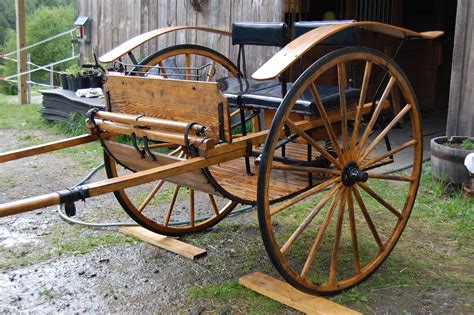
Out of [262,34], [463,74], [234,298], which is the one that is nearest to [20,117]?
[262,34]

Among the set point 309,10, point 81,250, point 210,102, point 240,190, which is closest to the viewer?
point 210,102

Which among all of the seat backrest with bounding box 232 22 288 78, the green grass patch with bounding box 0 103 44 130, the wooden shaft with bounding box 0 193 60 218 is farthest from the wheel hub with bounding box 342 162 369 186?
the green grass patch with bounding box 0 103 44 130

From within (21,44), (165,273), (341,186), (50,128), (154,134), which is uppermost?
(21,44)

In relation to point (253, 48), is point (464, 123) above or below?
below

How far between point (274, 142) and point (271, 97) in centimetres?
75

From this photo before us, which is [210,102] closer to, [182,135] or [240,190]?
[182,135]

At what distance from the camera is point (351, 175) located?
10.9ft

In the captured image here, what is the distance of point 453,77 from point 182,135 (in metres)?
3.53

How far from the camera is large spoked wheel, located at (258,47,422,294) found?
2.93 meters

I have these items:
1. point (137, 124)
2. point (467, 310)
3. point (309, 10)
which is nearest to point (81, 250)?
point (137, 124)

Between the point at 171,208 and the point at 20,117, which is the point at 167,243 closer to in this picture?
the point at 171,208

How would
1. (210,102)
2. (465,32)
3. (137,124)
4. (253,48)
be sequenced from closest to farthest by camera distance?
(210,102) < (137,124) < (465,32) < (253,48)

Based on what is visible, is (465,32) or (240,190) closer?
(240,190)

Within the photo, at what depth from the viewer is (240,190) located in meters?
3.46
